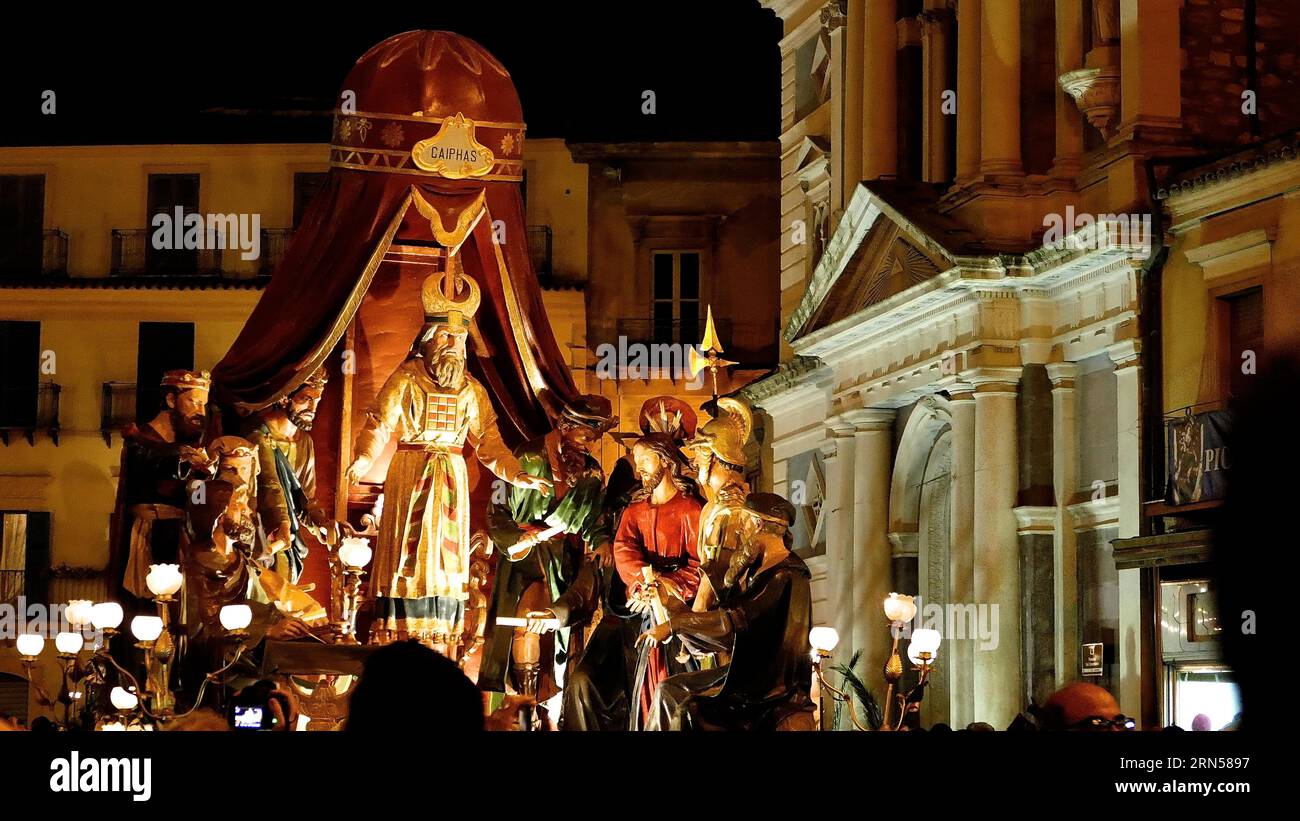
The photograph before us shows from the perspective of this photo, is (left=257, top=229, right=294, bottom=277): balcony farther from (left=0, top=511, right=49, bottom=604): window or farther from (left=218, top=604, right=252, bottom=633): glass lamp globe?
(left=218, top=604, right=252, bottom=633): glass lamp globe

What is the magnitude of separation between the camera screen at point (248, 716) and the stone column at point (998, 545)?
14.2 m

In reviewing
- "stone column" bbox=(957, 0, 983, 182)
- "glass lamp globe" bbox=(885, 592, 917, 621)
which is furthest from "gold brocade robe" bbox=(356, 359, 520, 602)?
"stone column" bbox=(957, 0, 983, 182)

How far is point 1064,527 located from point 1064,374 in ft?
6.25

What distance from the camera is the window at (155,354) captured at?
43.5 metres

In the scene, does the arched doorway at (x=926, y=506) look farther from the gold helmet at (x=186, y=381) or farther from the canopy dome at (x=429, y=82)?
the gold helmet at (x=186, y=381)

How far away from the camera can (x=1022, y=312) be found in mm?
26891

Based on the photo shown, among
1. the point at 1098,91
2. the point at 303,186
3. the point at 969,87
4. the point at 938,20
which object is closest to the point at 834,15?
the point at 938,20

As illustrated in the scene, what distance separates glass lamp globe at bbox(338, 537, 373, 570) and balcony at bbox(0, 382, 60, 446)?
2822 centimetres

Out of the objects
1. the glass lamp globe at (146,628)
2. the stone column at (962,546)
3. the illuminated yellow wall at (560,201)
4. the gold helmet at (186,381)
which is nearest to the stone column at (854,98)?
the stone column at (962,546)

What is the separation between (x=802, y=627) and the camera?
14.5 metres

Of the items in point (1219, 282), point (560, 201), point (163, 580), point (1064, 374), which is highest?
point (560, 201)

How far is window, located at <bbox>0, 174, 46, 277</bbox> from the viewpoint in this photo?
4412 centimetres

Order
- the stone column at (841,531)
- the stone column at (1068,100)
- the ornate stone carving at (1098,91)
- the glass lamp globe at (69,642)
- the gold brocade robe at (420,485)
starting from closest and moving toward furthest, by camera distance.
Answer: the glass lamp globe at (69,642) → the gold brocade robe at (420,485) → the ornate stone carving at (1098,91) → the stone column at (1068,100) → the stone column at (841,531)

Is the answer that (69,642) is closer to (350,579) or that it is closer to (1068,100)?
(350,579)
